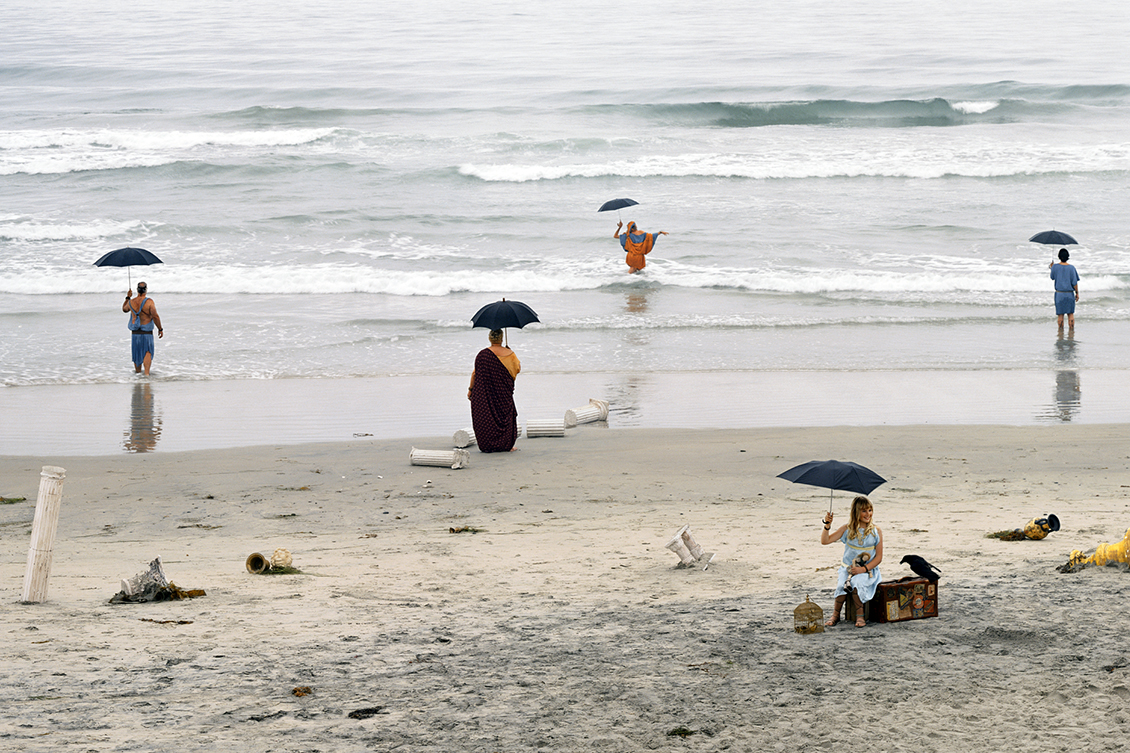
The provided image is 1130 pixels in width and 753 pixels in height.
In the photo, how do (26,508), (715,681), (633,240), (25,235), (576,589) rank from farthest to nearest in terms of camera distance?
(25,235)
(633,240)
(26,508)
(576,589)
(715,681)

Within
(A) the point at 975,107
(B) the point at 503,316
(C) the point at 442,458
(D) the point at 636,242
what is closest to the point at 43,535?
(C) the point at 442,458

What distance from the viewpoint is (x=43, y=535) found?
260 inches

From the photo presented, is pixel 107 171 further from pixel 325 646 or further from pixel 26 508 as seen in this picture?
pixel 325 646

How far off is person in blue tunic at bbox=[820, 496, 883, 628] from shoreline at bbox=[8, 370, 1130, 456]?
5.76 m

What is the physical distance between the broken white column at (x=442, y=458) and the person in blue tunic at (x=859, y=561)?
4897 millimetres

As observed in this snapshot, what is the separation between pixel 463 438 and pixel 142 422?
14.0ft

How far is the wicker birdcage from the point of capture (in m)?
6.22

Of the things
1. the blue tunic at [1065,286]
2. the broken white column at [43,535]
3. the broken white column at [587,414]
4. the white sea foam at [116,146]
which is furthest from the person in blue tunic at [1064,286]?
the white sea foam at [116,146]

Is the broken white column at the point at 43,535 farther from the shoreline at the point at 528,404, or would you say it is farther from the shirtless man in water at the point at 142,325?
A: the shirtless man in water at the point at 142,325

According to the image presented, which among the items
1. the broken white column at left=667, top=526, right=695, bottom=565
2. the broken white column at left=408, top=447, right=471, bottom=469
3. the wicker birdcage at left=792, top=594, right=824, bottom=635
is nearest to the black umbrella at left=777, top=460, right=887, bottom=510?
the wicker birdcage at left=792, top=594, right=824, bottom=635

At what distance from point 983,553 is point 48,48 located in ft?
Result: 181

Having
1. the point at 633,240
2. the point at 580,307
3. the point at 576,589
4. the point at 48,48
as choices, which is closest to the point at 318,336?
the point at 580,307

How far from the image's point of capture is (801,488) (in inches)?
387

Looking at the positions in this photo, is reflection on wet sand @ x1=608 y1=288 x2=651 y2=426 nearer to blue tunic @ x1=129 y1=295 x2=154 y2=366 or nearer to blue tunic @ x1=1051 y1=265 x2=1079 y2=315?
blue tunic @ x1=1051 y1=265 x2=1079 y2=315
